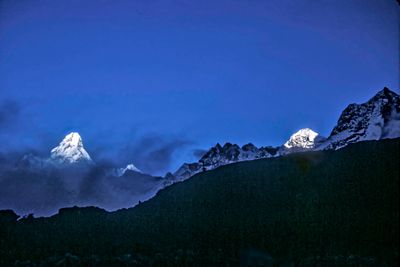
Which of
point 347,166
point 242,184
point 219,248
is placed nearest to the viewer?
point 219,248

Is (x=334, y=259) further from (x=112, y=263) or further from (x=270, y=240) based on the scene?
(x=112, y=263)

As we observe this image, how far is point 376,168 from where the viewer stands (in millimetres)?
146750

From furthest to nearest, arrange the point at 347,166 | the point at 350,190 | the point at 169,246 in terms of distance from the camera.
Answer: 1. the point at 347,166
2. the point at 350,190
3. the point at 169,246

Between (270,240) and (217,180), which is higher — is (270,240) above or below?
below

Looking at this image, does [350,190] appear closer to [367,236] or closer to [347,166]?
[347,166]

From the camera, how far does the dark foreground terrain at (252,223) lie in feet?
348

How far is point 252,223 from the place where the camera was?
137375 mm

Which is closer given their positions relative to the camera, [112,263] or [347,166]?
[112,263]

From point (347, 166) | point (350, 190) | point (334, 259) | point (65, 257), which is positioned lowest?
point (334, 259)

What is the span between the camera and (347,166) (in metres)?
160

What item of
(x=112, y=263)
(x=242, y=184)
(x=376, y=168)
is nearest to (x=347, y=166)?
(x=376, y=168)

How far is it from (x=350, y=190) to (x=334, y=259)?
46204 millimetres

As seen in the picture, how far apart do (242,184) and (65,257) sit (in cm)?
8420

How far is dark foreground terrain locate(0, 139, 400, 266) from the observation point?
106 metres
